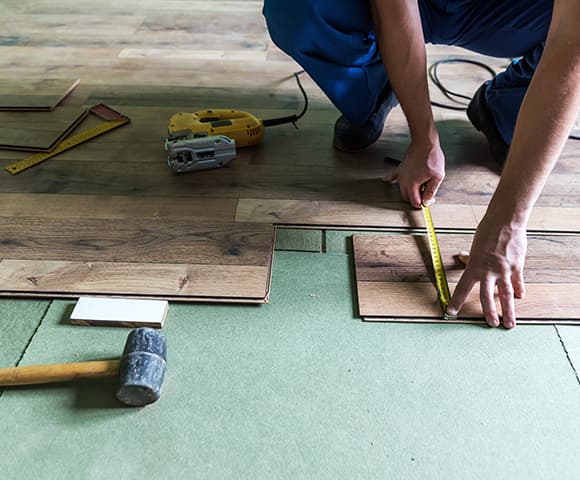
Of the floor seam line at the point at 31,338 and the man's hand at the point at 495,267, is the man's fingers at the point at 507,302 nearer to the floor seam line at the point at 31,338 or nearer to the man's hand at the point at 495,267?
the man's hand at the point at 495,267

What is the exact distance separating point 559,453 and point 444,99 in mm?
1666

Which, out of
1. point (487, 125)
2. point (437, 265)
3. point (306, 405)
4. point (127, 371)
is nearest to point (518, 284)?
point (437, 265)

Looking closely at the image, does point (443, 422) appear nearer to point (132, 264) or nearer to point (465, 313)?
point (465, 313)

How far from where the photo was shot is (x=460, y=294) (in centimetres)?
127

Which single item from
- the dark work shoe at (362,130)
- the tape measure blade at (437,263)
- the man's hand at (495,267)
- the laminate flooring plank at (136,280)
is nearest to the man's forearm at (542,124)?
the man's hand at (495,267)

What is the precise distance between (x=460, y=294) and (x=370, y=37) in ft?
3.10

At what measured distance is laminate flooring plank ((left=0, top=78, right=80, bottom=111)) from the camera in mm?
2123

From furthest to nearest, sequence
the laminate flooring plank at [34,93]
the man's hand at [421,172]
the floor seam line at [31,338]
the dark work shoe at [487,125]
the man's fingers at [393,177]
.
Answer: the laminate flooring plank at [34,93]
the dark work shoe at [487,125]
the man's fingers at [393,177]
the man's hand at [421,172]
the floor seam line at [31,338]

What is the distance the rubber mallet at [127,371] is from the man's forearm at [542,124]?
0.88 metres

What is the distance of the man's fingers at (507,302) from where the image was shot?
1233 millimetres

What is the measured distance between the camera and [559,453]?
3.38 ft

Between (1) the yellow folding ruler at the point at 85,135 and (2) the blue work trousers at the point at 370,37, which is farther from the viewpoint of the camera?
(1) the yellow folding ruler at the point at 85,135

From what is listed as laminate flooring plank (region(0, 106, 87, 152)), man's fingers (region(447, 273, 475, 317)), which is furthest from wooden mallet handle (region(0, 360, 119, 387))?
laminate flooring plank (region(0, 106, 87, 152))

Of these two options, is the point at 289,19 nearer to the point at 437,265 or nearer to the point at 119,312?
the point at 437,265
